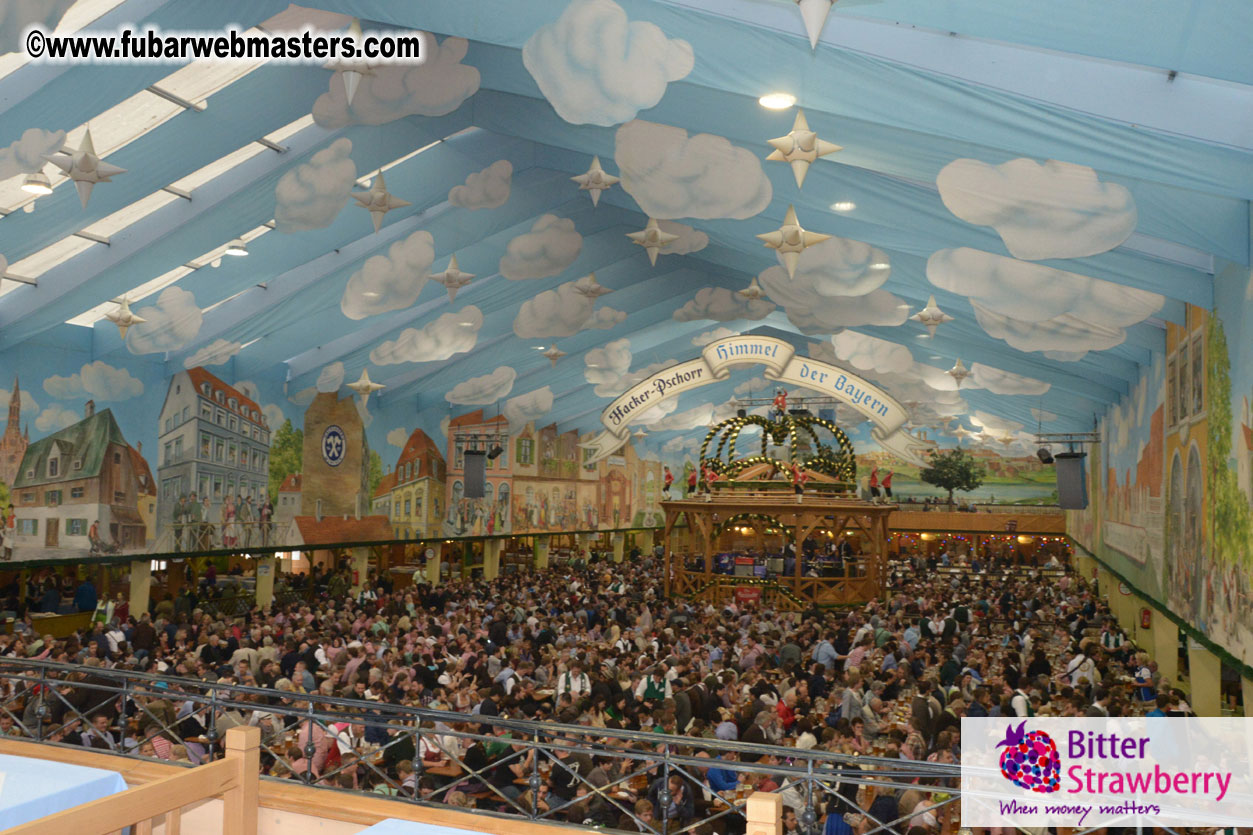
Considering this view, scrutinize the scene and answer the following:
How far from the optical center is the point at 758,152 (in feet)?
35.9

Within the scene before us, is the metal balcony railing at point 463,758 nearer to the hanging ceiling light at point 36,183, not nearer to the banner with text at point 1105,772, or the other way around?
the banner with text at point 1105,772


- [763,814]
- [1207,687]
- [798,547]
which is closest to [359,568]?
[798,547]

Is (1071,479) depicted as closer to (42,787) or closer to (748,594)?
(748,594)

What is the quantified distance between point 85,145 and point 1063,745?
10.7m

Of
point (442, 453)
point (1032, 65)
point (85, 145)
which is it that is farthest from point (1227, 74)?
point (442, 453)

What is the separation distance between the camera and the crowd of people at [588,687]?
7168 mm

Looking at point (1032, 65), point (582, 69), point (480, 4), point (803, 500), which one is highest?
point (480, 4)

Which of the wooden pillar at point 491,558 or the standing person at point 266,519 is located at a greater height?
the standing person at point 266,519

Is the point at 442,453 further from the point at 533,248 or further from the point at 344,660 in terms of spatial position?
the point at 344,660

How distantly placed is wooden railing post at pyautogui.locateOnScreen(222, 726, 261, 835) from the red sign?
1871cm

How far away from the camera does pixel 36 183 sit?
1023 cm

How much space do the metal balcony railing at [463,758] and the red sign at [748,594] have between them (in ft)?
42.9

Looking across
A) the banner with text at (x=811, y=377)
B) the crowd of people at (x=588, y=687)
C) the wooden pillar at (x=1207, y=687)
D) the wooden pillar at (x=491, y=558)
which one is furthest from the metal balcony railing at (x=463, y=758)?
the wooden pillar at (x=491, y=558)

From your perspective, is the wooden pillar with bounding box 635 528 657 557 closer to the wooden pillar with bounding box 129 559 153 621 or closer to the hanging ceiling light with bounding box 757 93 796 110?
the wooden pillar with bounding box 129 559 153 621
